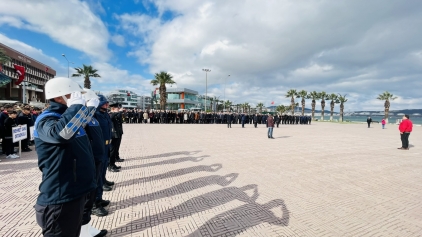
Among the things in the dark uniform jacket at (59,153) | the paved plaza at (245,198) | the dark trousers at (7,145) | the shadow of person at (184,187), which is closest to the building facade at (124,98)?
the dark trousers at (7,145)

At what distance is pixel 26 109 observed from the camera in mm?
9195

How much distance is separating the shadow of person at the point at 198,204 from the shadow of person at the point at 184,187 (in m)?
0.48

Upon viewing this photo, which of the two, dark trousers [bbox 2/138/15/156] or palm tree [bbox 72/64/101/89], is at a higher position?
palm tree [bbox 72/64/101/89]

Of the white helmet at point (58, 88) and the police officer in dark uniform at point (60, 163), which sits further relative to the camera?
the white helmet at point (58, 88)

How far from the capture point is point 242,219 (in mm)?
3500

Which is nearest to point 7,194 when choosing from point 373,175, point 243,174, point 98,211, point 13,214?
point 13,214

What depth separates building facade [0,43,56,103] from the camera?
4678 cm

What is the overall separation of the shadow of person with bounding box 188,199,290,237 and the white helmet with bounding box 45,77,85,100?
246cm

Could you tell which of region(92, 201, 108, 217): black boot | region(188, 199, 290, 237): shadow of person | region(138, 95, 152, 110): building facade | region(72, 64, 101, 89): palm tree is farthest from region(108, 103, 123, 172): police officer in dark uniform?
region(138, 95, 152, 110): building facade

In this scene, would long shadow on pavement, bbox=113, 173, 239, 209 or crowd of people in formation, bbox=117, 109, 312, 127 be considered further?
crowd of people in formation, bbox=117, 109, 312, 127

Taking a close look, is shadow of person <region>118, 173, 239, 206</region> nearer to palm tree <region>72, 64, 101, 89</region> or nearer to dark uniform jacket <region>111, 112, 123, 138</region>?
dark uniform jacket <region>111, 112, 123, 138</region>

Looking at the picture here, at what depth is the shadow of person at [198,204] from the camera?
3312 millimetres

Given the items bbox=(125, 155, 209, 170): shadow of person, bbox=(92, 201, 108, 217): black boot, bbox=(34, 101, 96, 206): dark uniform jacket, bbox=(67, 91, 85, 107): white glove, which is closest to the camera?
bbox=(34, 101, 96, 206): dark uniform jacket

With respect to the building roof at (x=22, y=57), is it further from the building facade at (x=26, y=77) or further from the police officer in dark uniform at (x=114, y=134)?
the police officer in dark uniform at (x=114, y=134)
